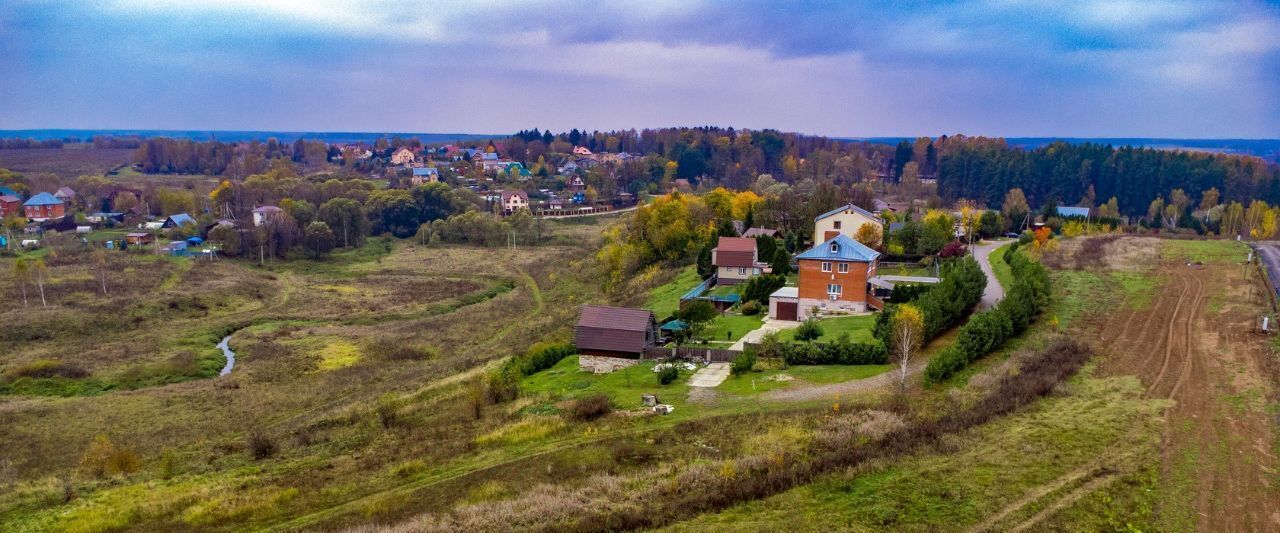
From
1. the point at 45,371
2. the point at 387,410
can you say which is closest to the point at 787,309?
the point at 387,410

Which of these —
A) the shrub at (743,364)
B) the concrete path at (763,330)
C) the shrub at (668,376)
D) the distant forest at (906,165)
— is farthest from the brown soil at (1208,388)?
the distant forest at (906,165)

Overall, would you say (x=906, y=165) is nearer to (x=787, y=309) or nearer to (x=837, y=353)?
(x=787, y=309)

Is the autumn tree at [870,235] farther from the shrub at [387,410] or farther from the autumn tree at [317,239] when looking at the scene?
the autumn tree at [317,239]

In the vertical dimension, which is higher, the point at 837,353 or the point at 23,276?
the point at 837,353

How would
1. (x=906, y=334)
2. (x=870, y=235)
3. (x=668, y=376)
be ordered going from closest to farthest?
(x=906, y=334) < (x=668, y=376) < (x=870, y=235)

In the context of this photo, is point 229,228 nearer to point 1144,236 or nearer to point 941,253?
point 941,253

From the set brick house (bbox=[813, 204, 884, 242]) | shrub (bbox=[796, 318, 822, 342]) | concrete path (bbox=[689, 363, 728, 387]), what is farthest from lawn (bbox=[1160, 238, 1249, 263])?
concrete path (bbox=[689, 363, 728, 387])

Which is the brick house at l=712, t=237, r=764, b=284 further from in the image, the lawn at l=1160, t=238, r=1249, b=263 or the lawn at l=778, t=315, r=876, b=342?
the lawn at l=1160, t=238, r=1249, b=263
